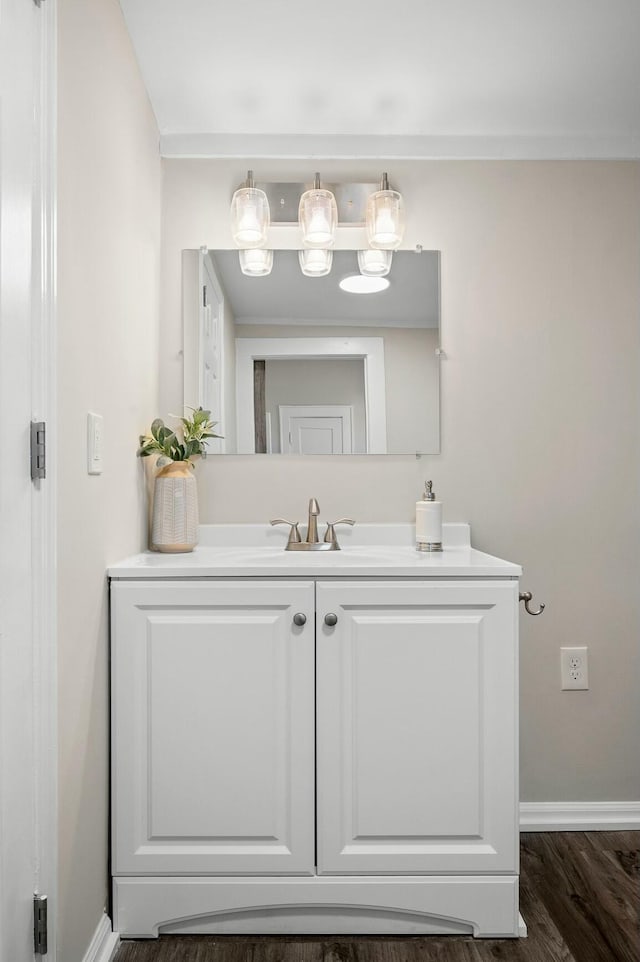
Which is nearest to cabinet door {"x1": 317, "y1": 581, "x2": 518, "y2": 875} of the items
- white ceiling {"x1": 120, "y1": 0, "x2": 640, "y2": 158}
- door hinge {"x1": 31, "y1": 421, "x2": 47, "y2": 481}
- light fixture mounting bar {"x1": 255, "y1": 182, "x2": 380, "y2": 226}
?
door hinge {"x1": 31, "y1": 421, "x2": 47, "y2": 481}

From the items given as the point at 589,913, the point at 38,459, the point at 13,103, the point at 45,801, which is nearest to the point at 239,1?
the point at 13,103

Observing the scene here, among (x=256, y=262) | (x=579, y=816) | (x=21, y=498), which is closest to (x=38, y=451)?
(x=21, y=498)

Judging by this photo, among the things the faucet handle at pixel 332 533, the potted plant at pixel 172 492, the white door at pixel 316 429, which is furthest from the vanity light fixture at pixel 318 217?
the faucet handle at pixel 332 533

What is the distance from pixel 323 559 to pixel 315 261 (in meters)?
1.00

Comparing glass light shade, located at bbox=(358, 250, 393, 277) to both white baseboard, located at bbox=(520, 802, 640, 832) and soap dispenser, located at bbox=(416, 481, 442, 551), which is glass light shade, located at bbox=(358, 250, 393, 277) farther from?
white baseboard, located at bbox=(520, 802, 640, 832)

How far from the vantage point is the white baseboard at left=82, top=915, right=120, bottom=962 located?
143cm

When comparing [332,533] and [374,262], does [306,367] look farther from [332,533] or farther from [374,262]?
[332,533]

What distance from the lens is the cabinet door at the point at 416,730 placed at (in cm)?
158

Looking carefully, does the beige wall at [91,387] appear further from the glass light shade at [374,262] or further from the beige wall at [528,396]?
the glass light shade at [374,262]

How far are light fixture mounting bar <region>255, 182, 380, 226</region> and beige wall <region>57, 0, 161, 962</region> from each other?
1.50 feet

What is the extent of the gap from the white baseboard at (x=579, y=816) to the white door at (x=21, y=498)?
1.47 m

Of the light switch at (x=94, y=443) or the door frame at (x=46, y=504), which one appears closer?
the door frame at (x=46, y=504)

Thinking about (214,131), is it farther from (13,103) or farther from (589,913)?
(589,913)

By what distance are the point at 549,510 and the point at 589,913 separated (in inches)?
42.9
